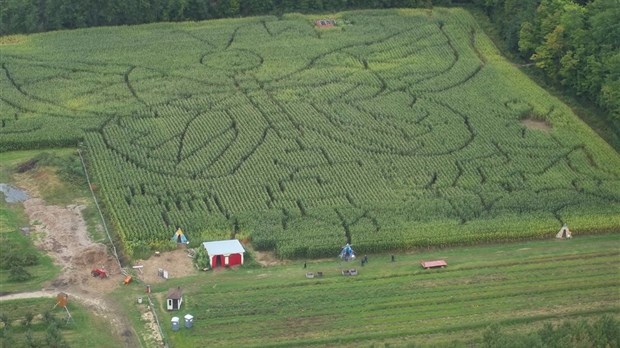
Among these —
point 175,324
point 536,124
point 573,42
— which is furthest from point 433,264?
point 573,42

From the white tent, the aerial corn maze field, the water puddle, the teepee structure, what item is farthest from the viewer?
the water puddle

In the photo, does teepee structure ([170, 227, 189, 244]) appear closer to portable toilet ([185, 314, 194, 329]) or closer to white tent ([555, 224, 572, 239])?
portable toilet ([185, 314, 194, 329])

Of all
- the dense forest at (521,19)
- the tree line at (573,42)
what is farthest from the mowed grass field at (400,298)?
the dense forest at (521,19)

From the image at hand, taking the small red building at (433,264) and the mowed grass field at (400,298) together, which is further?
the small red building at (433,264)

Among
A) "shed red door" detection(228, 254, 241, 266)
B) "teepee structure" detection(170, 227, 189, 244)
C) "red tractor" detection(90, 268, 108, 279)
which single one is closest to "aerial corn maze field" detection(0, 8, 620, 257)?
"teepee structure" detection(170, 227, 189, 244)

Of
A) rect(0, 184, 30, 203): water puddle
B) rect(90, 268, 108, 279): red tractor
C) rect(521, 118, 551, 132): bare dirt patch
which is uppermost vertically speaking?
rect(521, 118, 551, 132): bare dirt patch

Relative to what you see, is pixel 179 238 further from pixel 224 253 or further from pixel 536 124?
pixel 536 124

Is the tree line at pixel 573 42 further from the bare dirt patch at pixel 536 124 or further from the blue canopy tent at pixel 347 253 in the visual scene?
the blue canopy tent at pixel 347 253
